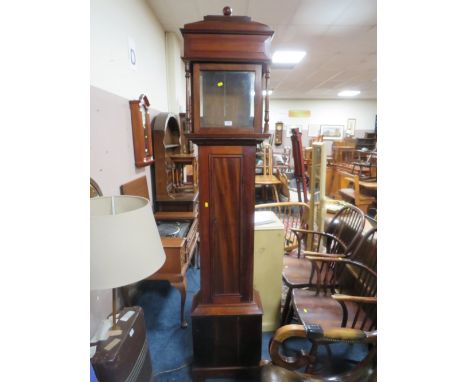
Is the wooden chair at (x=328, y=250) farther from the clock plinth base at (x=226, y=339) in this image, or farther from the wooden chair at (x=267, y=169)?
the wooden chair at (x=267, y=169)

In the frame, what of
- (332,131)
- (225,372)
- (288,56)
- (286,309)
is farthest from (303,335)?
(332,131)

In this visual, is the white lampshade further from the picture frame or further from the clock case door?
the picture frame

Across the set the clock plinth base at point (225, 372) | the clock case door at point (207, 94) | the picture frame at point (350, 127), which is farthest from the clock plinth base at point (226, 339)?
the picture frame at point (350, 127)

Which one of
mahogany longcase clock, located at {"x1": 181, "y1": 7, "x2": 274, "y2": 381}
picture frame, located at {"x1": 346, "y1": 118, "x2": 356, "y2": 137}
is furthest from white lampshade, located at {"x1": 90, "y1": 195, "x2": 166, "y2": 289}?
picture frame, located at {"x1": 346, "y1": 118, "x2": 356, "y2": 137}

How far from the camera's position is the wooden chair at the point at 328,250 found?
5.93 ft

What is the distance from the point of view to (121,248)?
2.79ft

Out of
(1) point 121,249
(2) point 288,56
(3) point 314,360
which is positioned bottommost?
→ (3) point 314,360

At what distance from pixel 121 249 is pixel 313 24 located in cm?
327

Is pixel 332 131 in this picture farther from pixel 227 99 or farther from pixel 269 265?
pixel 227 99

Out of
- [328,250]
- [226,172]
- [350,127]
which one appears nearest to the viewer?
[226,172]

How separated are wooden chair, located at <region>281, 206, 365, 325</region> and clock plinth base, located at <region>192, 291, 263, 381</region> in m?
0.42
